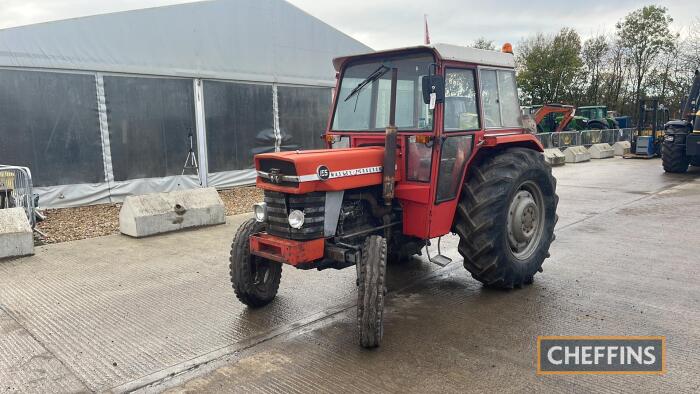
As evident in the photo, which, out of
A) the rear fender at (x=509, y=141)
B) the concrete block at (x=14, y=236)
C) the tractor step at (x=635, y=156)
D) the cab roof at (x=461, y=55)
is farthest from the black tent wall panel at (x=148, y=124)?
the tractor step at (x=635, y=156)

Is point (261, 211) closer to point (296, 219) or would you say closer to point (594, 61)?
point (296, 219)

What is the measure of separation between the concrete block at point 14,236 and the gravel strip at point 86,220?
0.61 meters

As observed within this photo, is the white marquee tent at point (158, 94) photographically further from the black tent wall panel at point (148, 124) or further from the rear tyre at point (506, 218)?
the rear tyre at point (506, 218)

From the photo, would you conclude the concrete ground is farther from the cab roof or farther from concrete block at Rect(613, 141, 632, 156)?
concrete block at Rect(613, 141, 632, 156)

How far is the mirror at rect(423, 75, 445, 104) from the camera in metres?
3.89

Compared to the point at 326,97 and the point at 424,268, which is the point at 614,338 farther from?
the point at 326,97

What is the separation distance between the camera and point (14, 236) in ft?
19.6

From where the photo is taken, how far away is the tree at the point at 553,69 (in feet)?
105

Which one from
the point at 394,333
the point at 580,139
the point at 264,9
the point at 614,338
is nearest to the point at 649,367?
the point at 614,338

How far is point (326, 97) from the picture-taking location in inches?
516

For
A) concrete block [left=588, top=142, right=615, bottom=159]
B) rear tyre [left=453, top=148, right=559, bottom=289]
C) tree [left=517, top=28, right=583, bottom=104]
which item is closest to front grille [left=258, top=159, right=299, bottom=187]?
rear tyre [left=453, top=148, right=559, bottom=289]

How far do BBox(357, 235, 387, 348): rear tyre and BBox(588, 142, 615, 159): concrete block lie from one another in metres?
18.4

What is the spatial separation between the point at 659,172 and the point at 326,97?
31.9ft

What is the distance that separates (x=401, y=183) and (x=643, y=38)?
34.2 meters
